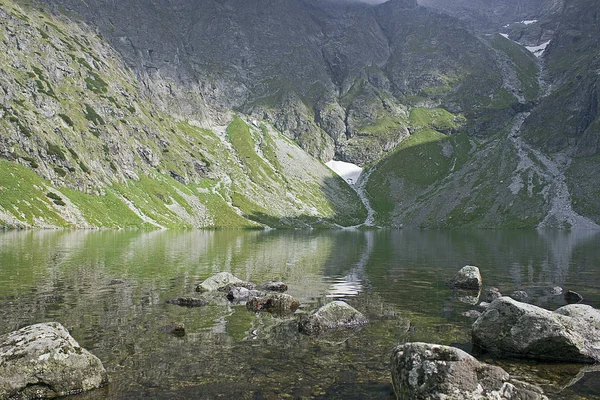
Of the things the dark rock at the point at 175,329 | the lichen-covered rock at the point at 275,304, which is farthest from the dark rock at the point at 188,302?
the dark rock at the point at 175,329

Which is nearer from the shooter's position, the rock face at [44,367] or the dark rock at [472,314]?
the rock face at [44,367]

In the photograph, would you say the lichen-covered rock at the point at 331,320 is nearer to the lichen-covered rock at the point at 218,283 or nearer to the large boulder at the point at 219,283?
the large boulder at the point at 219,283

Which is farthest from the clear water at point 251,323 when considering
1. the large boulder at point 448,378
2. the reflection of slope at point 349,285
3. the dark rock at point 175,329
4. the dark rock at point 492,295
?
the dark rock at point 492,295

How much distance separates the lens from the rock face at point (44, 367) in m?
15.0

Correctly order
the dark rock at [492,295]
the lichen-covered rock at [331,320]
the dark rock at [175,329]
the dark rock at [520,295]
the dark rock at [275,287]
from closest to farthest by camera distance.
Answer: the dark rock at [175,329] < the lichen-covered rock at [331,320] < the dark rock at [520,295] < the dark rock at [492,295] < the dark rock at [275,287]

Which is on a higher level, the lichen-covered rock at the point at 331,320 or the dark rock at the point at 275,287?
the lichen-covered rock at the point at 331,320

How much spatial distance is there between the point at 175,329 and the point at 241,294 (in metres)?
11.6

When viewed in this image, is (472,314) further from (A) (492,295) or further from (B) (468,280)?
(B) (468,280)

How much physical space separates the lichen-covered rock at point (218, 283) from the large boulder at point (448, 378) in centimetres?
2500

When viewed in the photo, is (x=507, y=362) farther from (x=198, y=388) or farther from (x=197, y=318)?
(x=197, y=318)

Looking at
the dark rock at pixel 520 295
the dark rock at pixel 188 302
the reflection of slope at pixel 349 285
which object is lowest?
the reflection of slope at pixel 349 285

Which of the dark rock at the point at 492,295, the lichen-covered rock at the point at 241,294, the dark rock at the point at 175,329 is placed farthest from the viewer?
the dark rock at the point at 492,295

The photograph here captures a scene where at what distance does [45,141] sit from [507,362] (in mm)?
191367

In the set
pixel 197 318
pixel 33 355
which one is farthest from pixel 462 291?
pixel 33 355
